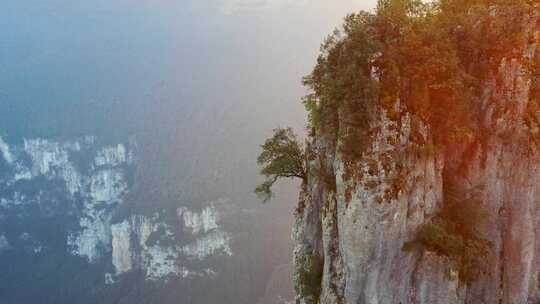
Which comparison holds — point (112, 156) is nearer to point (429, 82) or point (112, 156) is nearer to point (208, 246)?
point (208, 246)

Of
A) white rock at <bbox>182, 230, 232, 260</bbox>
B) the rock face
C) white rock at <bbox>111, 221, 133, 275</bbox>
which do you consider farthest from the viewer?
white rock at <bbox>111, 221, 133, 275</bbox>

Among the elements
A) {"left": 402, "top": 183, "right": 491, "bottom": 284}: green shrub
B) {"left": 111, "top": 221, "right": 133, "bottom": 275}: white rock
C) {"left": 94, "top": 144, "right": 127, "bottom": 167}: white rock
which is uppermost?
{"left": 94, "top": 144, "right": 127, "bottom": 167}: white rock

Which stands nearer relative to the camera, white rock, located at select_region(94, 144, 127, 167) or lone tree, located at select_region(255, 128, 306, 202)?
lone tree, located at select_region(255, 128, 306, 202)

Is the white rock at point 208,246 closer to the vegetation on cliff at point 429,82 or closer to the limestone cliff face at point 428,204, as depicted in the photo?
the limestone cliff face at point 428,204

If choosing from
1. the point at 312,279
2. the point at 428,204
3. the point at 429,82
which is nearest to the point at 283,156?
the point at 312,279

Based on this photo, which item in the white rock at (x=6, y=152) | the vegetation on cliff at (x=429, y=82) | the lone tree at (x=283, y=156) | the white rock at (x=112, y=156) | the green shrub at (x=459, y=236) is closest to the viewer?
the vegetation on cliff at (x=429, y=82)

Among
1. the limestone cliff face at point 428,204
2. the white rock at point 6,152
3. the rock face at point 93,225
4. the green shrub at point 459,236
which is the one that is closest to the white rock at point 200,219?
the rock face at point 93,225

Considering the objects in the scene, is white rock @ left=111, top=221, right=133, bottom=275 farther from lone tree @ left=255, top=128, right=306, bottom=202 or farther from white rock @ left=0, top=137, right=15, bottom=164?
lone tree @ left=255, top=128, right=306, bottom=202

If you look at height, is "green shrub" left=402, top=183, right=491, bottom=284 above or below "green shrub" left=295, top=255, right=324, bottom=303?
above

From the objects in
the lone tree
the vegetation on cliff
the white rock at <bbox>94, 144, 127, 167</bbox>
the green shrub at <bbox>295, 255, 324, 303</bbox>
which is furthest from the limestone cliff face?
the white rock at <bbox>94, 144, 127, 167</bbox>
